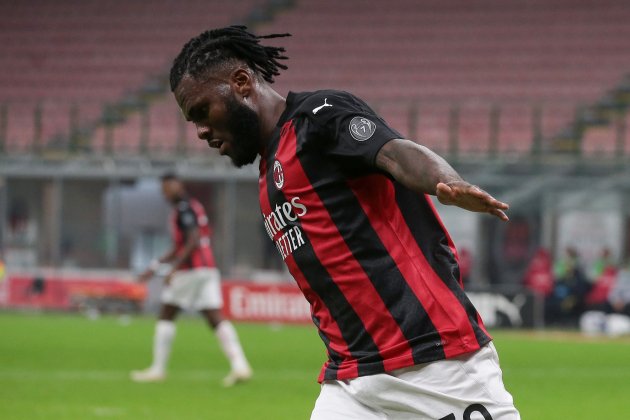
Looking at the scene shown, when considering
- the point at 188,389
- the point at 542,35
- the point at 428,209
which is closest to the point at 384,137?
the point at 428,209

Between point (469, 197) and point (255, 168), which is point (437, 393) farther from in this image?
point (255, 168)

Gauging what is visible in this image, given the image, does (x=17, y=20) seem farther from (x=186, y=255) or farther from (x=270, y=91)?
(x=270, y=91)

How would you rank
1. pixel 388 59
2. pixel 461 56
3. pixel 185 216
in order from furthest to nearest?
pixel 388 59 → pixel 461 56 → pixel 185 216

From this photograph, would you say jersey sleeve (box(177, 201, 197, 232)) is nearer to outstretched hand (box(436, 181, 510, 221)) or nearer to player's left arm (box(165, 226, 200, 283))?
player's left arm (box(165, 226, 200, 283))

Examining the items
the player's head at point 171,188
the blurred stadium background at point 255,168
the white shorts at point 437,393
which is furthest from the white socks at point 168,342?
the white shorts at point 437,393

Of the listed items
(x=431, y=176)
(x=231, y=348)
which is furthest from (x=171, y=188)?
(x=431, y=176)

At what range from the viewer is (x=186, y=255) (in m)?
12.6

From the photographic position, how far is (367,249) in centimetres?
356

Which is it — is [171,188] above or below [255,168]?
above

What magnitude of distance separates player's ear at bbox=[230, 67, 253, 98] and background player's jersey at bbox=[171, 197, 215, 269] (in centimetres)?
900

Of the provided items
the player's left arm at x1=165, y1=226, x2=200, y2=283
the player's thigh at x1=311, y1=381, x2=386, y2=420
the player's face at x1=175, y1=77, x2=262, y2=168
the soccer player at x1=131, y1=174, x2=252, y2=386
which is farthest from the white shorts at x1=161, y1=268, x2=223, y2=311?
the player's face at x1=175, y1=77, x2=262, y2=168

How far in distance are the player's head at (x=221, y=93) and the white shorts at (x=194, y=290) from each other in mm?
8903

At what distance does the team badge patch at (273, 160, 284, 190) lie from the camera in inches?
141

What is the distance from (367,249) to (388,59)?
27300 mm
